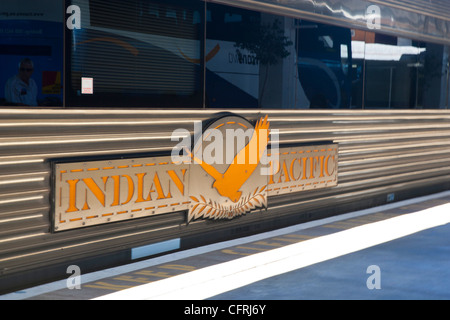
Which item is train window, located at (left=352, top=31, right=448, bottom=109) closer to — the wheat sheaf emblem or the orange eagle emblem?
the orange eagle emblem

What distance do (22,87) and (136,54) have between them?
1.33 metres

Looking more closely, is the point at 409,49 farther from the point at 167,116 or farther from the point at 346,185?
the point at 167,116

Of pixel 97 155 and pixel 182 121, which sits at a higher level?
pixel 182 121

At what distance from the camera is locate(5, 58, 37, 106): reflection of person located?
5270 mm

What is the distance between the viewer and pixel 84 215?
19.5 feet

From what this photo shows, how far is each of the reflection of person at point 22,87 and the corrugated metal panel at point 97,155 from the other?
3.7 inches

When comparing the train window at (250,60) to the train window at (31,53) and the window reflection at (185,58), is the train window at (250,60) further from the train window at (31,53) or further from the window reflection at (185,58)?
the train window at (31,53)

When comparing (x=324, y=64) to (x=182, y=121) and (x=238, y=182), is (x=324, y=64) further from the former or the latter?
(x=182, y=121)

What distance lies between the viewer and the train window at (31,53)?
5.23m

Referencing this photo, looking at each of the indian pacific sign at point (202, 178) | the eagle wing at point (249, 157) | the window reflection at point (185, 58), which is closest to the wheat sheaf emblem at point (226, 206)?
the indian pacific sign at point (202, 178)

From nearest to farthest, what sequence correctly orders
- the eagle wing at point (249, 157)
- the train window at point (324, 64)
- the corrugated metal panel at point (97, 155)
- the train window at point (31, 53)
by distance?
the train window at point (31, 53), the corrugated metal panel at point (97, 155), the eagle wing at point (249, 157), the train window at point (324, 64)

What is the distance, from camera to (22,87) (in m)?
5.33

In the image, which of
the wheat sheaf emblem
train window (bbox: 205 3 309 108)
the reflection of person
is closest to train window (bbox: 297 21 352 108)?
train window (bbox: 205 3 309 108)

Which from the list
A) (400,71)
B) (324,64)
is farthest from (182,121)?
(400,71)
